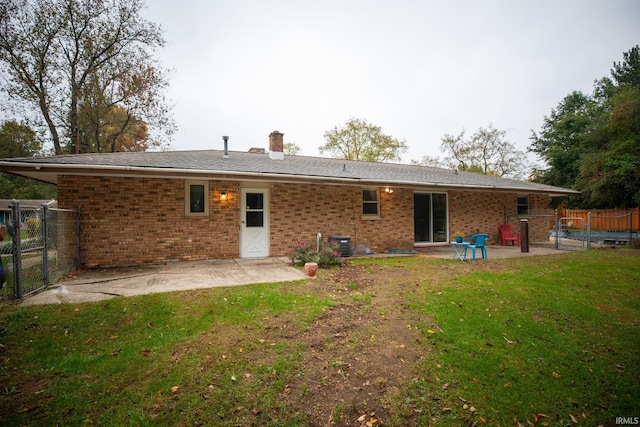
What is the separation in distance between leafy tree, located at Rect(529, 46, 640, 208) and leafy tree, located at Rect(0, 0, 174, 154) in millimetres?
30259

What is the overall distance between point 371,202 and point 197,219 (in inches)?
244

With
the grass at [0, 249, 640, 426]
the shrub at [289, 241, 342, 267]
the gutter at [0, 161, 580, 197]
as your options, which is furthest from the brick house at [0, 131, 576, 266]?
the grass at [0, 249, 640, 426]

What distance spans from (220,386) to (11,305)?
4.18m

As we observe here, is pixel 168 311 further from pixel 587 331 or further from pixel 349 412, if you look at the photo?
pixel 587 331

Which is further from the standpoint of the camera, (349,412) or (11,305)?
(11,305)

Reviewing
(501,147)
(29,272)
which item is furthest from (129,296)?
(501,147)

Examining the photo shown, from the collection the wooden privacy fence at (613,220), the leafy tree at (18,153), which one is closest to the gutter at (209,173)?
the wooden privacy fence at (613,220)

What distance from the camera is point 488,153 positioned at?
31.7 m

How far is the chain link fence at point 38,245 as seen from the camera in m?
4.52

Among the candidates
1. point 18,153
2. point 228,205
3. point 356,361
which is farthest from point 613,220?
point 18,153

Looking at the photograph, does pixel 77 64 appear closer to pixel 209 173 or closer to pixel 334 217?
pixel 209 173

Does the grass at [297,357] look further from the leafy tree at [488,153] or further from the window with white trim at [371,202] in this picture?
the leafy tree at [488,153]

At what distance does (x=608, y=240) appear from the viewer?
40.8ft

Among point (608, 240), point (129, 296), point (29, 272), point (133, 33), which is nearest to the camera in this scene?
point (129, 296)
